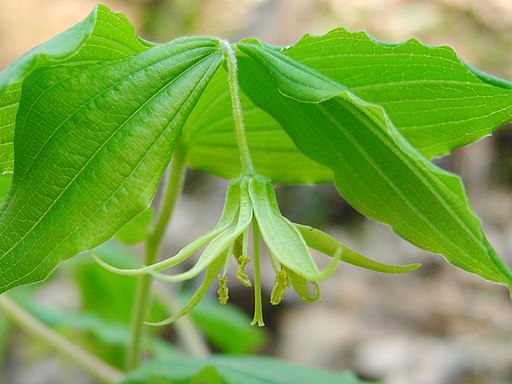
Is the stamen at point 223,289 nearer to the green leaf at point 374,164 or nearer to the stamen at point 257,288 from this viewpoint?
the stamen at point 257,288

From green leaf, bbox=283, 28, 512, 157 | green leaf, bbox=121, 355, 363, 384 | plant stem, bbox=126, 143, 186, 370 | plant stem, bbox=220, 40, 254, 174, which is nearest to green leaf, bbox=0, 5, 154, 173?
plant stem, bbox=220, 40, 254, 174

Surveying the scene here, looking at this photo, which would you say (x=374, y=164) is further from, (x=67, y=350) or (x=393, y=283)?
(x=393, y=283)

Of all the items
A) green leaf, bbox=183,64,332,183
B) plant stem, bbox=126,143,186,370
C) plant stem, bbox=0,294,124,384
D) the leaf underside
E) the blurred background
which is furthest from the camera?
the blurred background

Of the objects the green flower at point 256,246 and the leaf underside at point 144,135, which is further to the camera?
the leaf underside at point 144,135

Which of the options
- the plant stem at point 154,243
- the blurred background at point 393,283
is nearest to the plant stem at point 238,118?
the plant stem at point 154,243

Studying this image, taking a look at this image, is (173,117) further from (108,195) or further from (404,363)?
(404,363)

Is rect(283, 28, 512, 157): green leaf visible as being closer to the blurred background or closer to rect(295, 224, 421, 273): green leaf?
rect(295, 224, 421, 273): green leaf
